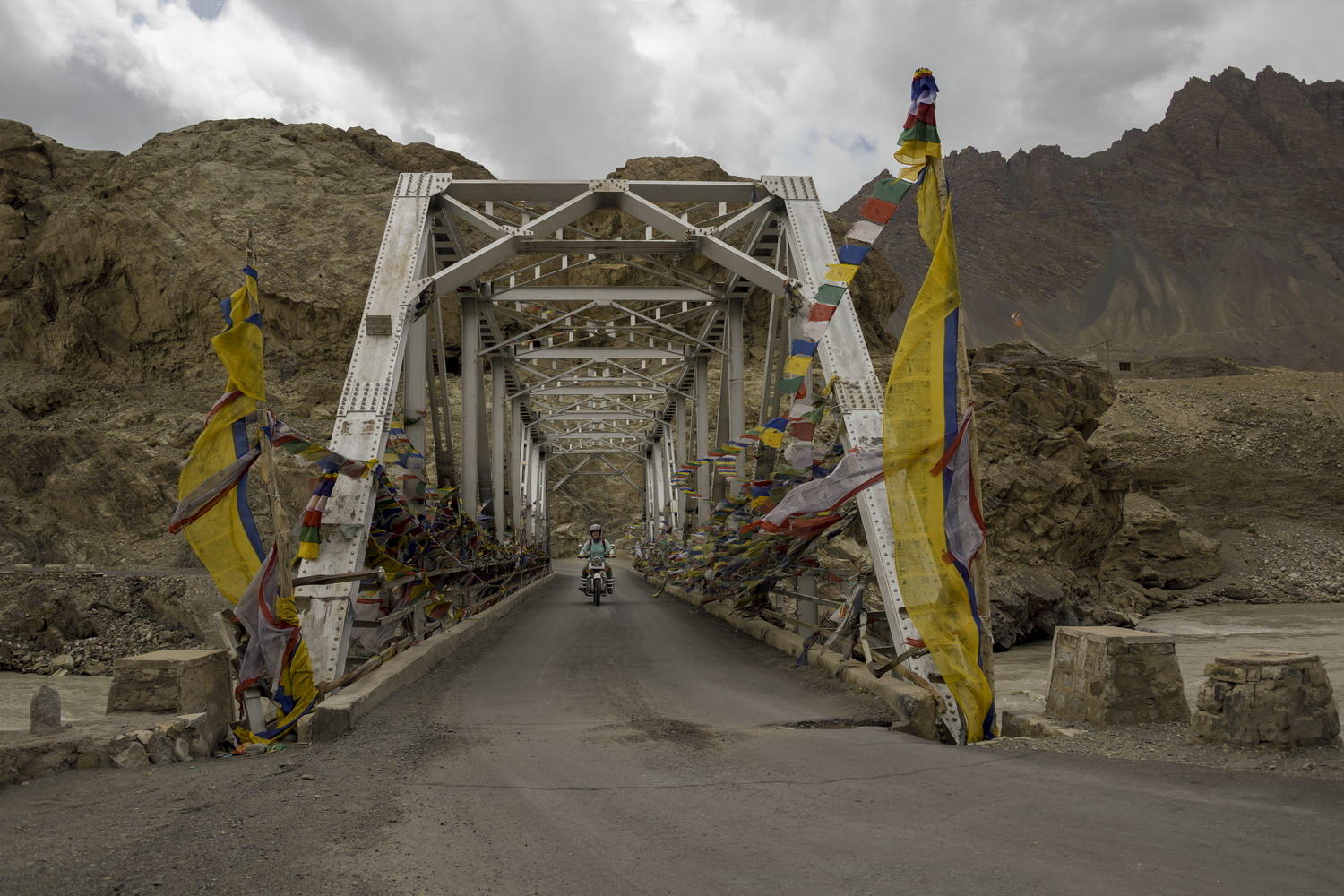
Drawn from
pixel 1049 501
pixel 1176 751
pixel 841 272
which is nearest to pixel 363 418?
pixel 841 272

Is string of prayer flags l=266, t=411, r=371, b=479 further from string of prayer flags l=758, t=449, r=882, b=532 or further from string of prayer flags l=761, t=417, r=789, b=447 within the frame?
string of prayer flags l=761, t=417, r=789, b=447

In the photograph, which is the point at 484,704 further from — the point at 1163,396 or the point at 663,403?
the point at 1163,396

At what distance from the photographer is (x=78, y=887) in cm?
291

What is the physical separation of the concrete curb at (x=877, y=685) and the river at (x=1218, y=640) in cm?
280

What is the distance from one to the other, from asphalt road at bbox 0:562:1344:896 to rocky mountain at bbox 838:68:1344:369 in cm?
9710

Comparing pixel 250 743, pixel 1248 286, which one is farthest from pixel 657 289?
pixel 1248 286

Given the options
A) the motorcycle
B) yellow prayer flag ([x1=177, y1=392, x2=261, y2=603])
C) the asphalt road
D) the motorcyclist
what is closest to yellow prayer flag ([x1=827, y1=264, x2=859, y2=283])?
the asphalt road

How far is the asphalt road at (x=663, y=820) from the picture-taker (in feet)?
9.63

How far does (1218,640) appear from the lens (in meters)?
21.4

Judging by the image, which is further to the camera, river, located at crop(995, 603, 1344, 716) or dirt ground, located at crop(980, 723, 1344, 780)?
river, located at crop(995, 603, 1344, 716)

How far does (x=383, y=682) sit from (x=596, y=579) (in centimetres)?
1300

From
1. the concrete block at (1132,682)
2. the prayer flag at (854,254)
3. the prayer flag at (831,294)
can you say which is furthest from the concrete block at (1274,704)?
the prayer flag at (831,294)

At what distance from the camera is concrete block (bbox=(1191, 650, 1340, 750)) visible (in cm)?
444

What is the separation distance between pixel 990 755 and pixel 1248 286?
456 feet
